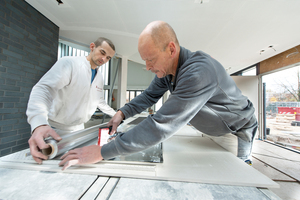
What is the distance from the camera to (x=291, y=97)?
11.6 ft

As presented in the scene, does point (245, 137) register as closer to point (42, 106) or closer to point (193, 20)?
point (42, 106)

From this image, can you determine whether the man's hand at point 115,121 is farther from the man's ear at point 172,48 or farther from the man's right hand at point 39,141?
the man's ear at point 172,48

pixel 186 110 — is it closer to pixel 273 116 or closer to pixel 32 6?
pixel 32 6

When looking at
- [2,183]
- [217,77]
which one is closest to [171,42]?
[217,77]

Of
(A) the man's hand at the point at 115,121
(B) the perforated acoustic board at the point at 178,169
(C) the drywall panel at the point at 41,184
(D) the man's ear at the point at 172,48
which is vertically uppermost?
(D) the man's ear at the point at 172,48

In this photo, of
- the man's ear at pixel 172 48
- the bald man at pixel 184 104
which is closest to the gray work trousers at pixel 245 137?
the bald man at pixel 184 104

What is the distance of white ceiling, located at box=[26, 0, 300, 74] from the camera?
1.87 metres

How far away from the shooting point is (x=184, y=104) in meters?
0.55

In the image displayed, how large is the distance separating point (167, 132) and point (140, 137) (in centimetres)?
12

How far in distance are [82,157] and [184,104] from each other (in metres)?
0.49

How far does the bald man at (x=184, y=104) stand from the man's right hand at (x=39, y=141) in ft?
0.38

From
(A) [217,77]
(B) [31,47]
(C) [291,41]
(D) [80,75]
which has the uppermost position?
(C) [291,41]

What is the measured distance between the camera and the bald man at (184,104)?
1.80ft

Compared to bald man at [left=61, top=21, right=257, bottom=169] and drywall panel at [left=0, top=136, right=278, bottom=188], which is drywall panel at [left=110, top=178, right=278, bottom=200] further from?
bald man at [left=61, top=21, right=257, bottom=169]
